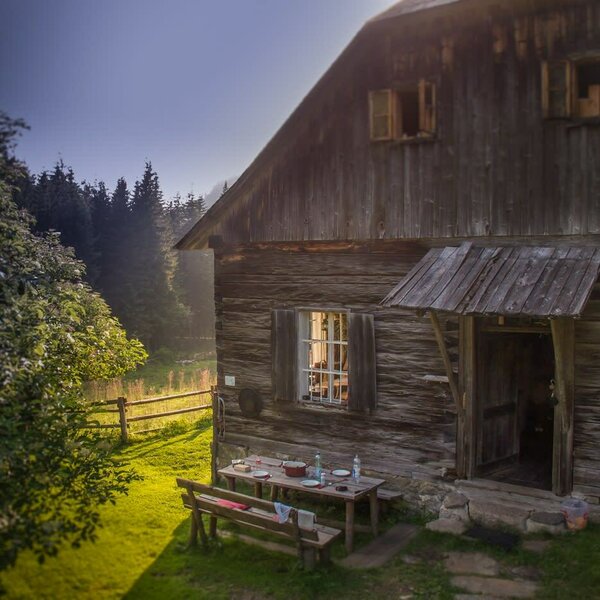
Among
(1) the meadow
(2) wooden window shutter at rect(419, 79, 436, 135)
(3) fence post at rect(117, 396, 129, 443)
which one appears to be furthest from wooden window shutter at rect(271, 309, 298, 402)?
(3) fence post at rect(117, 396, 129, 443)

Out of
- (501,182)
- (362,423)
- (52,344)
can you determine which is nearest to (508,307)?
(501,182)

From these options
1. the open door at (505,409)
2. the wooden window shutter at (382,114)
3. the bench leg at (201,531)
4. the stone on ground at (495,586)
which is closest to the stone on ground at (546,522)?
the open door at (505,409)

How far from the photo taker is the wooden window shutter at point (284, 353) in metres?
10.7

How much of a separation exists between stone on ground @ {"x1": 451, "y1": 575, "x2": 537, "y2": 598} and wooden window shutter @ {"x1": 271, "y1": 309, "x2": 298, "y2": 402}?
4340 millimetres

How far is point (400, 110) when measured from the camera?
31.2 ft

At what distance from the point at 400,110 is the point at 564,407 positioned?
492 cm

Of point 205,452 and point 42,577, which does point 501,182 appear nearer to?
point 42,577

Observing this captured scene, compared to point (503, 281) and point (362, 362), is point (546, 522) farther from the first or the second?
point (362, 362)

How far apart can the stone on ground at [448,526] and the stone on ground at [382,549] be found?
11.2 inches

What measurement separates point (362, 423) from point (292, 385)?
1.40 m

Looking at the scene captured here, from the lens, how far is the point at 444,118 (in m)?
9.07

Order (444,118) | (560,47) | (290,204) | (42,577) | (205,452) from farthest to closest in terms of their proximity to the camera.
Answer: (205,452) → (290,204) → (444,118) → (560,47) → (42,577)

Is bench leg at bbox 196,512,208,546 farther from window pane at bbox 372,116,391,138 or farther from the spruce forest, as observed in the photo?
the spruce forest

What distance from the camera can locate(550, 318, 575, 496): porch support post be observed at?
316 inches
